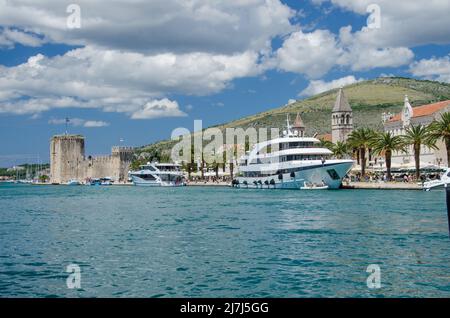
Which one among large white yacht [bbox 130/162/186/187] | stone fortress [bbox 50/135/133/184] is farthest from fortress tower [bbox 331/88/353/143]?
stone fortress [bbox 50/135/133/184]

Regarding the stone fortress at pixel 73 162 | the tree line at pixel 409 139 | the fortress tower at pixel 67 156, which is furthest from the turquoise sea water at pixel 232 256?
the fortress tower at pixel 67 156

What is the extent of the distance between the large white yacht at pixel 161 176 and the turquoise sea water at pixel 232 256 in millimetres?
83630

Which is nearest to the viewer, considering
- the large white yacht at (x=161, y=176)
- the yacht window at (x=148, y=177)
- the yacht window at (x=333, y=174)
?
the yacht window at (x=333, y=174)

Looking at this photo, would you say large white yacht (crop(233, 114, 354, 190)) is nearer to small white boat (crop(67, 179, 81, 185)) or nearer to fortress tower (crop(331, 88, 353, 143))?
fortress tower (crop(331, 88, 353, 143))

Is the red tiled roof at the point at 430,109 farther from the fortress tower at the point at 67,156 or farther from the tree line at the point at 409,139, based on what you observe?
the fortress tower at the point at 67,156

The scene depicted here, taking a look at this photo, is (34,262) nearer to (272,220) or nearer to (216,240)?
(216,240)

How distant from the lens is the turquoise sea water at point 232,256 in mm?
14820

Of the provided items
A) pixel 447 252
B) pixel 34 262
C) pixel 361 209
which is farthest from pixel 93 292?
pixel 361 209

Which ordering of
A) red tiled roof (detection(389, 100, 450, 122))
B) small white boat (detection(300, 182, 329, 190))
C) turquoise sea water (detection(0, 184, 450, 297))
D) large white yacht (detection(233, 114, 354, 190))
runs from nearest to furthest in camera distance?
turquoise sea water (detection(0, 184, 450, 297)) → large white yacht (detection(233, 114, 354, 190)) → small white boat (detection(300, 182, 329, 190)) → red tiled roof (detection(389, 100, 450, 122))

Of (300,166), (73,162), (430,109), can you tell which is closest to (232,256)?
(300,166)

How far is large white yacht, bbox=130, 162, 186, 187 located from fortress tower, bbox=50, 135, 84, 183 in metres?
54.5

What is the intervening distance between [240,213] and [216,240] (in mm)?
14412

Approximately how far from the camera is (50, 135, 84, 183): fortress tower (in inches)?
6757

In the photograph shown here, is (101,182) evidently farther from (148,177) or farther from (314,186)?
(314,186)
